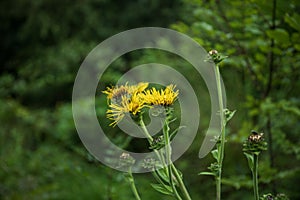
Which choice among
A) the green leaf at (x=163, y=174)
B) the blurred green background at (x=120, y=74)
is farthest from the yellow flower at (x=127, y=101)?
the blurred green background at (x=120, y=74)

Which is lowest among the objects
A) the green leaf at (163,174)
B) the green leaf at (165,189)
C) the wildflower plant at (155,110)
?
the green leaf at (165,189)

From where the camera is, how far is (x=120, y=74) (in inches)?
139

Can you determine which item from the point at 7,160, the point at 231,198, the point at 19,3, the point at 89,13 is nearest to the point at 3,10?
the point at 19,3

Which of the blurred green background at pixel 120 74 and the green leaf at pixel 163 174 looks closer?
the green leaf at pixel 163 174

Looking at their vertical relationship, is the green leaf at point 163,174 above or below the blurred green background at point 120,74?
below

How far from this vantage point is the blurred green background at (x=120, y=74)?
1.48 meters

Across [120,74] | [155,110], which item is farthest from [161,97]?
[120,74]

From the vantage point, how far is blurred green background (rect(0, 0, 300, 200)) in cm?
148

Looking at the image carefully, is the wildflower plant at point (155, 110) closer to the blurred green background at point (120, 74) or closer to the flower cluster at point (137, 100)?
the flower cluster at point (137, 100)

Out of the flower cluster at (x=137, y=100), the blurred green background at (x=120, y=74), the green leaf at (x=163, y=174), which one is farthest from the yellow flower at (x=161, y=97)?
the blurred green background at (x=120, y=74)

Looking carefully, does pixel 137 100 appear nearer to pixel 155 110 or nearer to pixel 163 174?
pixel 155 110

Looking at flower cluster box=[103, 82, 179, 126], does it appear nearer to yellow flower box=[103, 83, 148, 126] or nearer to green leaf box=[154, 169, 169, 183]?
yellow flower box=[103, 83, 148, 126]

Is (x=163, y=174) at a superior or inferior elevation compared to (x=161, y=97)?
inferior

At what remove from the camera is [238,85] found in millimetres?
2291
